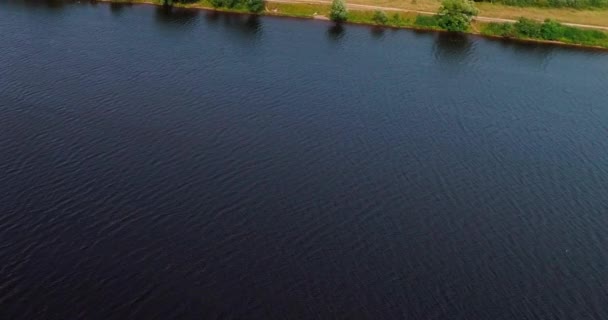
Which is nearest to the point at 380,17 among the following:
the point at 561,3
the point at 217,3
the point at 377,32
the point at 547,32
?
the point at 377,32

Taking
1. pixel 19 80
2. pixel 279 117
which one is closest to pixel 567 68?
pixel 279 117

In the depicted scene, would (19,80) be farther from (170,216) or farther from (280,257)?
(280,257)

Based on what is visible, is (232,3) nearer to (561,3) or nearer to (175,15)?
(175,15)

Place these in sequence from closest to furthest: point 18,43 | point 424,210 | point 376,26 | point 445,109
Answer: point 424,210 < point 445,109 < point 18,43 < point 376,26

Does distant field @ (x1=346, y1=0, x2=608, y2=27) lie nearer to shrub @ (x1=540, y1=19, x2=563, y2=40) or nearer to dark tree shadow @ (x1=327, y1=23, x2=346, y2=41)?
shrub @ (x1=540, y1=19, x2=563, y2=40)

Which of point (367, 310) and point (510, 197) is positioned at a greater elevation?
point (510, 197)

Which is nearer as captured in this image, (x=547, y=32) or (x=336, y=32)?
(x=336, y=32)

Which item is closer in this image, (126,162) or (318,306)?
(318,306)
